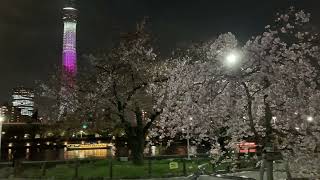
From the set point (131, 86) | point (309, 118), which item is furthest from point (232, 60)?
point (131, 86)

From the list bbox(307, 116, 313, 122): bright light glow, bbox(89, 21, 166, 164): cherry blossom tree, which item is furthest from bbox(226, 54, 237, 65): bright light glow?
bbox(89, 21, 166, 164): cherry blossom tree

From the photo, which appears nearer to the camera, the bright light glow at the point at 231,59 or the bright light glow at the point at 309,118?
the bright light glow at the point at 309,118

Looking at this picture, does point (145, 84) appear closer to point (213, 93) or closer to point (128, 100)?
point (128, 100)

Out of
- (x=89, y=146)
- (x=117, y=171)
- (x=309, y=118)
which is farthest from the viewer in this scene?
(x=89, y=146)

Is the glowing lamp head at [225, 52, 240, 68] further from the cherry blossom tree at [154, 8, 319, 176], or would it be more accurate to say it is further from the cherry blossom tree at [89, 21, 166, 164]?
the cherry blossom tree at [89, 21, 166, 164]

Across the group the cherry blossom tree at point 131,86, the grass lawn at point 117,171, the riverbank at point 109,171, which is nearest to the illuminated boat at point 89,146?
the cherry blossom tree at point 131,86

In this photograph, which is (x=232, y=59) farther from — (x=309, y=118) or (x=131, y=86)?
Result: (x=131, y=86)

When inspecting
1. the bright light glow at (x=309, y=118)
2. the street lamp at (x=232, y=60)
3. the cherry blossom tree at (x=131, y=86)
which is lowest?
the bright light glow at (x=309, y=118)

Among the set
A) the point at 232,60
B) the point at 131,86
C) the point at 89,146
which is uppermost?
the point at 131,86

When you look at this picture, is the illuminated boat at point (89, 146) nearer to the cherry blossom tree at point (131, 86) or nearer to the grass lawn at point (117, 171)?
the cherry blossom tree at point (131, 86)

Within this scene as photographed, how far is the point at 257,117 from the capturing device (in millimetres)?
12117

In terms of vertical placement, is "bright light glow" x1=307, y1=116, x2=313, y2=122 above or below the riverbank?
above

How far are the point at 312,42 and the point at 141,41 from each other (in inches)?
911

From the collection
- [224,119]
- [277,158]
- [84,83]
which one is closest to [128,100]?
[84,83]
